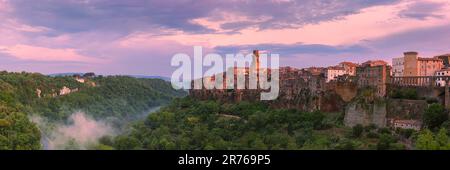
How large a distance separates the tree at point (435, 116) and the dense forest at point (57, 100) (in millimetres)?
16767

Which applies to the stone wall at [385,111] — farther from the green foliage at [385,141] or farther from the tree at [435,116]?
the green foliage at [385,141]

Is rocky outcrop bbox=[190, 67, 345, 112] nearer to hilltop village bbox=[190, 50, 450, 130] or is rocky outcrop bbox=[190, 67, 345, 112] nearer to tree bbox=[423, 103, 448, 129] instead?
hilltop village bbox=[190, 50, 450, 130]

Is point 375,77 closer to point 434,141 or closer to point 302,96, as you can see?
point 302,96

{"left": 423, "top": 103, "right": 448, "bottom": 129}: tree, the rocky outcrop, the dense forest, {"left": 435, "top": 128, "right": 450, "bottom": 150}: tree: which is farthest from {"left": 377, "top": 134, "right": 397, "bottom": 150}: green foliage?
the dense forest

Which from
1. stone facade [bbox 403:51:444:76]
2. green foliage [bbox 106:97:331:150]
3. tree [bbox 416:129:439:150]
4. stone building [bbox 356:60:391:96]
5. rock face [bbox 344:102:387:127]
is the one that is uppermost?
stone facade [bbox 403:51:444:76]

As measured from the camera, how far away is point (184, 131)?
3008 centimetres

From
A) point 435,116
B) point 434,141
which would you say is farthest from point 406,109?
point 434,141

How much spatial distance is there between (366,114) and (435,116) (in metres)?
3.58

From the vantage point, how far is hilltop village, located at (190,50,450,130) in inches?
940

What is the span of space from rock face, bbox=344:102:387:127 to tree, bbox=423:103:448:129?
218 centimetres

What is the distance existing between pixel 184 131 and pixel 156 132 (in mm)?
1541

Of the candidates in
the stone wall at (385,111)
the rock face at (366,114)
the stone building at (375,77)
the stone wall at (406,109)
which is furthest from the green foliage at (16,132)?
the stone building at (375,77)

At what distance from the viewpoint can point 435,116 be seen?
21.7 m
